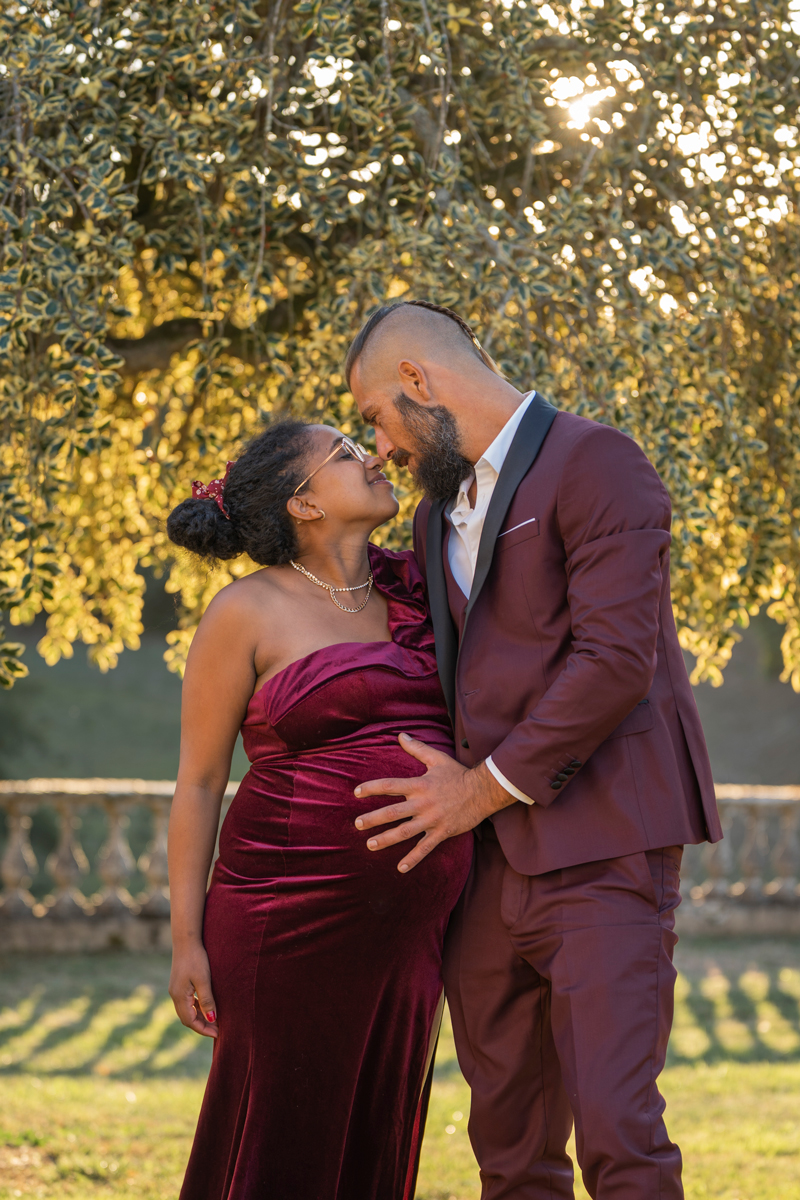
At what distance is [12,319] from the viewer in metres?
3.19

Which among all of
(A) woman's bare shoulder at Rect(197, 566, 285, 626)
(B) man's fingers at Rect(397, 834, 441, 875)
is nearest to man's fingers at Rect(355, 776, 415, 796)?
(B) man's fingers at Rect(397, 834, 441, 875)

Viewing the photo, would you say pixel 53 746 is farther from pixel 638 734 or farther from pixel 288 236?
pixel 638 734

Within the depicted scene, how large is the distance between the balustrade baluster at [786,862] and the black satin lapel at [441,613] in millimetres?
6846

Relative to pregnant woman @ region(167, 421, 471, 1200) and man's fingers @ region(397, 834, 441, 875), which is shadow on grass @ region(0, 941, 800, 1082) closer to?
pregnant woman @ region(167, 421, 471, 1200)

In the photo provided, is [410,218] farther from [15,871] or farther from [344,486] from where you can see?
[15,871]

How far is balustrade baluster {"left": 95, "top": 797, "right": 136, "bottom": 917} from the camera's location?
313 inches

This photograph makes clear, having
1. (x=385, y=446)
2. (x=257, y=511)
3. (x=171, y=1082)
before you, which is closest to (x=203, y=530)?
(x=257, y=511)

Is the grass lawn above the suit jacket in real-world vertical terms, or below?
below

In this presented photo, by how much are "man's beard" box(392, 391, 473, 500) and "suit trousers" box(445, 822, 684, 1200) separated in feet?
2.68

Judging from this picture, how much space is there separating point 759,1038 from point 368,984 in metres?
4.76

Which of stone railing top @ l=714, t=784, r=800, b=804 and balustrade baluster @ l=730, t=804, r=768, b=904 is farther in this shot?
stone railing top @ l=714, t=784, r=800, b=804

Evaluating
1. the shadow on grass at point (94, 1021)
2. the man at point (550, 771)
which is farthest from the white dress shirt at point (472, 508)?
the shadow on grass at point (94, 1021)

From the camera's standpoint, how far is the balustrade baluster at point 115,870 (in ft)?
26.0

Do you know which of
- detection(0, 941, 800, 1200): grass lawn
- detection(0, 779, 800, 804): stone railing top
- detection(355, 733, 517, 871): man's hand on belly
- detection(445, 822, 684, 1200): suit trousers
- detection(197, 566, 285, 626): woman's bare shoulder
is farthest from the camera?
detection(0, 779, 800, 804): stone railing top
